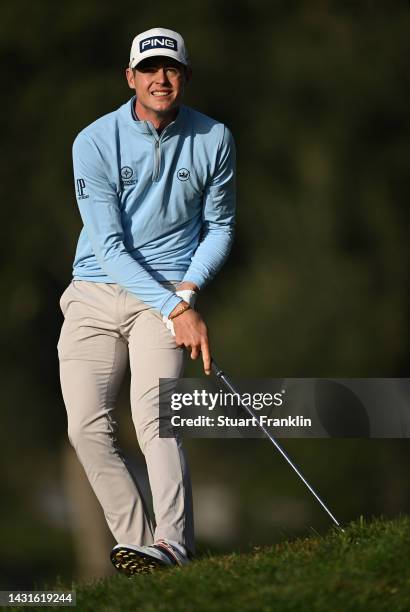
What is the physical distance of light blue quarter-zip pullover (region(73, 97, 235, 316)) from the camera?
4148 mm

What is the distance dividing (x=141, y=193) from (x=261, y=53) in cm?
737

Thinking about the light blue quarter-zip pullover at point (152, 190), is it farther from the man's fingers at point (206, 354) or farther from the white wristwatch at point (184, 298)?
the man's fingers at point (206, 354)

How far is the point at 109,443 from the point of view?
4160 millimetres

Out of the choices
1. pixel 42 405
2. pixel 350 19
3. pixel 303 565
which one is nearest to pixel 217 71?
pixel 350 19

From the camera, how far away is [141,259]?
4191 millimetres

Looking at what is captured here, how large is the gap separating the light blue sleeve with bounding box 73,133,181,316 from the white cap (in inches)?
11.9

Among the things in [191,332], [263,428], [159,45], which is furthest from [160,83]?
[263,428]

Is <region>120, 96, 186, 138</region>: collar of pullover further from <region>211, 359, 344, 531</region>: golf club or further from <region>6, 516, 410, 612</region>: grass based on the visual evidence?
<region>6, 516, 410, 612</region>: grass

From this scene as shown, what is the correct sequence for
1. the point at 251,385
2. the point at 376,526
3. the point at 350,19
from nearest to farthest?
the point at 376,526 < the point at 251,385 < the point at 350,19

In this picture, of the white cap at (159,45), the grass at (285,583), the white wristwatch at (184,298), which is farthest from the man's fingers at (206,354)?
the white cap at (159,45)

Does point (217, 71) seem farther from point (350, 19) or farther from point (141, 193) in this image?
point (141, 193)

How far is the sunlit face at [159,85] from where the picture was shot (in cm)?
412

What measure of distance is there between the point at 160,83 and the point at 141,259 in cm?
52

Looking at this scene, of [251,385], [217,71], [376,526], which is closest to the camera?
[376,526]
